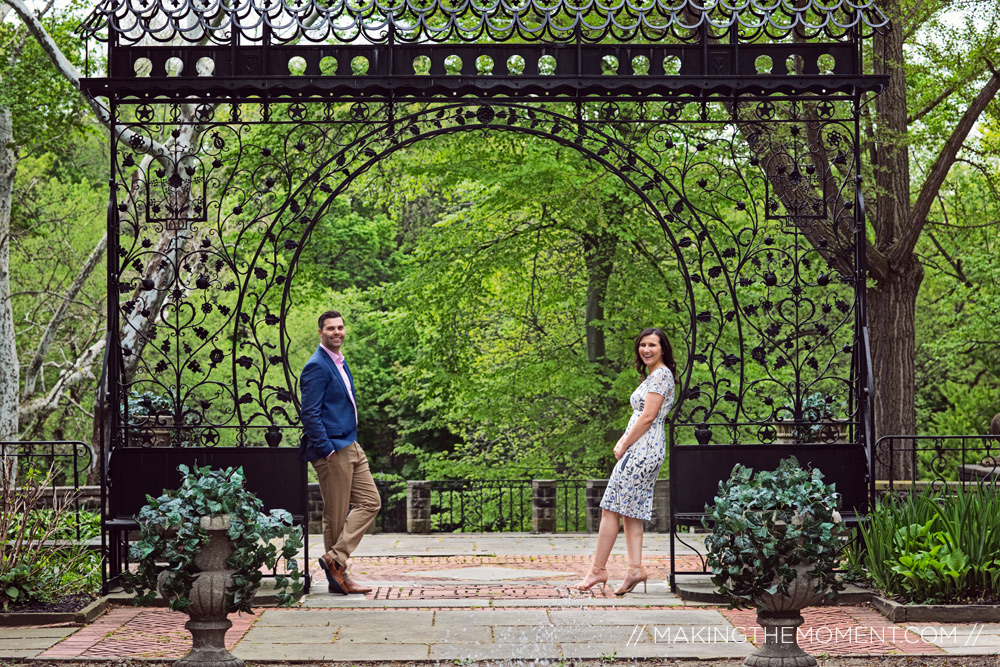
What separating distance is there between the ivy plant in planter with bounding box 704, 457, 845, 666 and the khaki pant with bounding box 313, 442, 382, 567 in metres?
2.89

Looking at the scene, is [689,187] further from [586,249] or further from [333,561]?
[333,561]

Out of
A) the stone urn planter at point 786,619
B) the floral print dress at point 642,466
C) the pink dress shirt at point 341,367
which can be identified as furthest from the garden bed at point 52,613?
the stone urn planter at point 786,619

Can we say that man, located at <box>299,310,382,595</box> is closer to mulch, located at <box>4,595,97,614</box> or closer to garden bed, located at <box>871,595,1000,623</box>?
mulch, located at <box>4,595,97,614</box>

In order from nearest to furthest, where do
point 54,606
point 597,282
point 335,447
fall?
point 54,606 < point 335,447 < point 597,282

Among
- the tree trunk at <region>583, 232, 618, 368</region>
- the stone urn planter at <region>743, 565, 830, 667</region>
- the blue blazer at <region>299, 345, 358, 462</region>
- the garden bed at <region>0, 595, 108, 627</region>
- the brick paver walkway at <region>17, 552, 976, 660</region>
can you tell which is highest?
the tree trunk at <region>583, 232, 618, 368</region>

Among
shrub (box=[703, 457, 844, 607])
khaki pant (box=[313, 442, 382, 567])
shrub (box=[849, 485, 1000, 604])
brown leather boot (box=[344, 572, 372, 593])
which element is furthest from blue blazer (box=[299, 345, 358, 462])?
shrub (box=[849, 485, 1000, 604])

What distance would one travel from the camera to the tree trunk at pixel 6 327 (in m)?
16.7

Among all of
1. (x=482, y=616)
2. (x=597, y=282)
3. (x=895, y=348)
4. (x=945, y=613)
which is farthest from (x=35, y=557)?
(x=597, y=282)

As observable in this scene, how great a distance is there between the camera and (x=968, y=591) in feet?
22.7

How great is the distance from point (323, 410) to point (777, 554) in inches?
140

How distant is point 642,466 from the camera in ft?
25.0

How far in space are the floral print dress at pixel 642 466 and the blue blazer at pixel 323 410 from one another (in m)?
1.96

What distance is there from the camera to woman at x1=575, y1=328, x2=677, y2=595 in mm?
7621

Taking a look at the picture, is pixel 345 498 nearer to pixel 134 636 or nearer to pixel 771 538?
pixel 134 636
